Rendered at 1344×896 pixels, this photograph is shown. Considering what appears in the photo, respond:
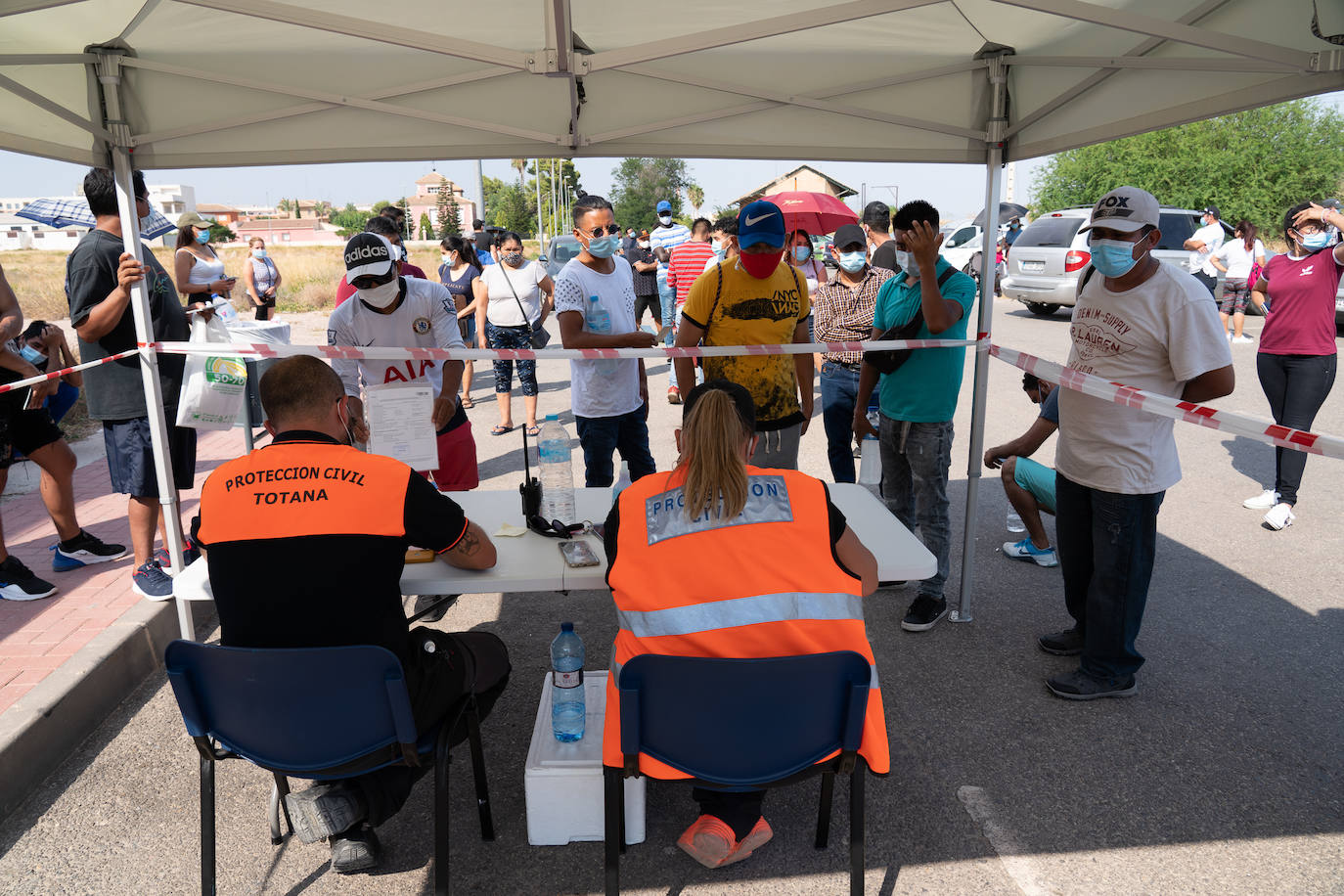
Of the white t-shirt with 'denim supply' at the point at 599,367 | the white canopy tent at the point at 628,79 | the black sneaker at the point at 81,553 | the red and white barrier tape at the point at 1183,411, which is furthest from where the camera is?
the black sneaker at the point at 81,553

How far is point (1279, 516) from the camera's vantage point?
5.29 meters

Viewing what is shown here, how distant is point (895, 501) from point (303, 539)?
308 cm

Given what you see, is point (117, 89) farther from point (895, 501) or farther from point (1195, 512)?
point (1195, 512)

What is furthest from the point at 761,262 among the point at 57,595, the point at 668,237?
the point at 668,237

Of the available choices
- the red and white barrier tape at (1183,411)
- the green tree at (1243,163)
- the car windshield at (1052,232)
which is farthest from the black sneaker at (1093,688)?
the green tree at (1243,163)

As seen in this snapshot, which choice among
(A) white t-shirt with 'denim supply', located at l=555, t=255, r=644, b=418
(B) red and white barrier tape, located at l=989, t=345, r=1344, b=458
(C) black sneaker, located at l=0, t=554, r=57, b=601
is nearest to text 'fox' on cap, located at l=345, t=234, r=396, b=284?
(A) white t-shirt with 'denim supply', located at l=555, t=255, r=644, b=418

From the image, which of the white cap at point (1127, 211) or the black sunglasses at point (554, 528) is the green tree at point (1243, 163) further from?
the black sunglasses at point (554, 528)

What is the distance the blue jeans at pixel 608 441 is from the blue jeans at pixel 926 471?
4.20ft

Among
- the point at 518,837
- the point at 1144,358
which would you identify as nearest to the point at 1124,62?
the point at 1144,358

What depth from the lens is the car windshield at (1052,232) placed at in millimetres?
A: 15153

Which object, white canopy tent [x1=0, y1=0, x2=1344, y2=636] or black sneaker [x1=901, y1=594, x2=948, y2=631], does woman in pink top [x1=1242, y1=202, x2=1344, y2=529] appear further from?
black sneaker [x1=901, y1=594, x2=948, y2=631]

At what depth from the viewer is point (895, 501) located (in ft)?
14.4

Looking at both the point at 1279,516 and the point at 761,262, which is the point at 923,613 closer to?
the point at 761,262

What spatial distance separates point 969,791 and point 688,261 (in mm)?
7106
